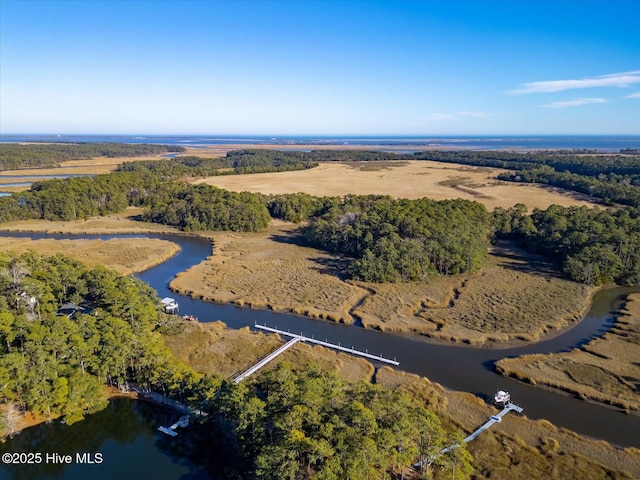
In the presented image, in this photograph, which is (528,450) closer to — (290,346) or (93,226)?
(290,346)

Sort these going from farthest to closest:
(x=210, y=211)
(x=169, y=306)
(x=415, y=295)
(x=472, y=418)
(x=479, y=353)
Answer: (x=210, y=211) → (x=415, y=295) → (x=169, y=306) → (x=479, y=353) → (x=472, y=418)

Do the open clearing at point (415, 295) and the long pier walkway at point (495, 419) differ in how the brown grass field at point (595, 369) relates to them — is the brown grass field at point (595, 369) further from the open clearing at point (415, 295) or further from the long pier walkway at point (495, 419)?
the long pier walkway at point (495, 419)

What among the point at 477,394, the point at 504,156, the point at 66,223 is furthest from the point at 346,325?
the point at 504,156

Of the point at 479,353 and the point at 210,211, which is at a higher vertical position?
the point at 210,211

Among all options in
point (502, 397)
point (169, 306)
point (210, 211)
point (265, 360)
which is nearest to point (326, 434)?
point (265, 360)

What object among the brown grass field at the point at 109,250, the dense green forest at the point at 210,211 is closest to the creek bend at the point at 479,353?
the brown grass field at the point at 109,250

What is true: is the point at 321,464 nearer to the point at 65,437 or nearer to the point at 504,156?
the point at 65,437

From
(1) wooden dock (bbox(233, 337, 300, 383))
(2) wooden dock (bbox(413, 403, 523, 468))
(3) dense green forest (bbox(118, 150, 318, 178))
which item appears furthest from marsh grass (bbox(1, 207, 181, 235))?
(2) wooden dock (bbox(413, 403, 523, 468))
